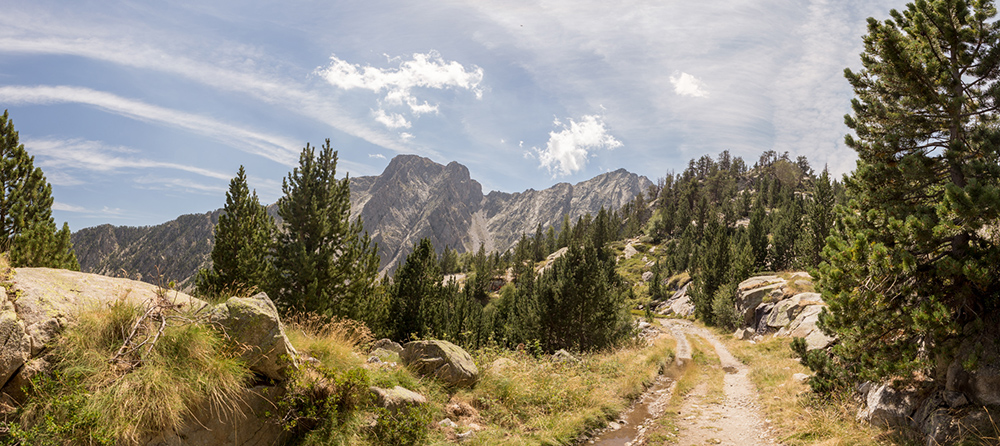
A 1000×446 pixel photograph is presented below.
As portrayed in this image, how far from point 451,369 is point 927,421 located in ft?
32.0

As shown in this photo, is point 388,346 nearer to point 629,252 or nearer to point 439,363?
point 439,363

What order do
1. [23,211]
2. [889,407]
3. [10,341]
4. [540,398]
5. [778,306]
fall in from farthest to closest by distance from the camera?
[778,306] → [23,211] → [540,398] → [889,407] → [10,341]

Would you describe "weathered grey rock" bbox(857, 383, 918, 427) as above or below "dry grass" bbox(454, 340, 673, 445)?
above

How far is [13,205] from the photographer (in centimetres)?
1481

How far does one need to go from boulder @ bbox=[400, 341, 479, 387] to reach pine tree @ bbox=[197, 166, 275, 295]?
10448 millimetres

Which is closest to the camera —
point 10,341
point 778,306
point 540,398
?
point 10,341

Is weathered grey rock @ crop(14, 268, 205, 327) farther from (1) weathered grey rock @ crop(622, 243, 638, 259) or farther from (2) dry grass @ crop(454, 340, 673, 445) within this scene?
(1) weathered grey rock @ crop(622, 243, 638, 259)

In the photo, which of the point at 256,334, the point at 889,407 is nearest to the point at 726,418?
the point at 889,407

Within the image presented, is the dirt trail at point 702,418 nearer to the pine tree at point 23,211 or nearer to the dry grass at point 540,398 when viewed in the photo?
the dry grass at point 540,398

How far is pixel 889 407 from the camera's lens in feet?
28.1

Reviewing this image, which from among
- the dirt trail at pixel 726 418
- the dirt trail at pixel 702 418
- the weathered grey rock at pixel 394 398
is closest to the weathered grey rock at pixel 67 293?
the weathered grey rock at pixel 394 398

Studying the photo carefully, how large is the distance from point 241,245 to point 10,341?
1613cm

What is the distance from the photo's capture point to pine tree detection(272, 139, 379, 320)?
1753 centimetres

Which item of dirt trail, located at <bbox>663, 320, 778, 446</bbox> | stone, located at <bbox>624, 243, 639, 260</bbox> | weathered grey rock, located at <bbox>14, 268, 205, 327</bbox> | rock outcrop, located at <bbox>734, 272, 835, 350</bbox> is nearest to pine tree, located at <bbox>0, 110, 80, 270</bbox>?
weathered grey rock, located at <bbox>14, 268, 205, 327</bbox>
